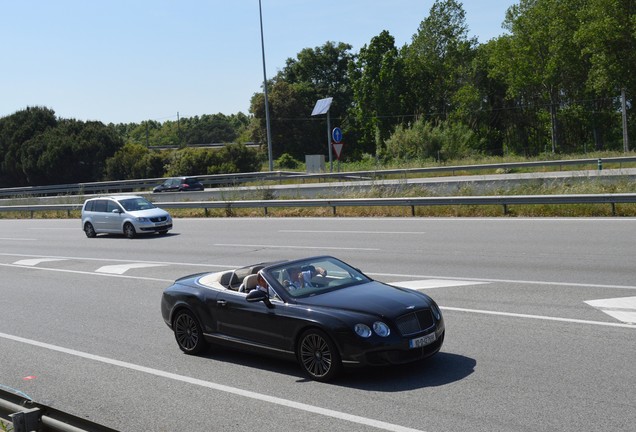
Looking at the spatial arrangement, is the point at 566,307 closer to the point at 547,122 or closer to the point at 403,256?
the point at 403,256

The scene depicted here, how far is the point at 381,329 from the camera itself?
771cm

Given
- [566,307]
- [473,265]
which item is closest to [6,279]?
[473,265]

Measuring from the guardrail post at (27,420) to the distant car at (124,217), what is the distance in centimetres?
2130

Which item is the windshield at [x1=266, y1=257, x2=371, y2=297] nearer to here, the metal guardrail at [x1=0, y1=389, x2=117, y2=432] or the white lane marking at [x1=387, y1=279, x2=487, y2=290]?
the metal guardrail at [x1=0, y1=389, x2=117, y2=432]

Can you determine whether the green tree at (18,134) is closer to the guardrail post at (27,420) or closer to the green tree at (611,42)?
the green tree at (611,42)

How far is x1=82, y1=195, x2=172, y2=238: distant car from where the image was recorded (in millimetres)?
27078

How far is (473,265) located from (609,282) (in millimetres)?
3271

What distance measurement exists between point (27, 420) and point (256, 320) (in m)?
3.21

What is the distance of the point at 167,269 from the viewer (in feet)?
58.6

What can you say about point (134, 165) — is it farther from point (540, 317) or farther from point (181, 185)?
point (540, 317)

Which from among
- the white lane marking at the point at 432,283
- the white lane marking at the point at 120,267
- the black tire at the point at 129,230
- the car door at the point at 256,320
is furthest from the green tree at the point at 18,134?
the car door at the point at 256,320

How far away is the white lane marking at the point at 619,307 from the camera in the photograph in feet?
31.9

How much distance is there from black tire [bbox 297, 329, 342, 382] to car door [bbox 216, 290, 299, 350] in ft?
0.60

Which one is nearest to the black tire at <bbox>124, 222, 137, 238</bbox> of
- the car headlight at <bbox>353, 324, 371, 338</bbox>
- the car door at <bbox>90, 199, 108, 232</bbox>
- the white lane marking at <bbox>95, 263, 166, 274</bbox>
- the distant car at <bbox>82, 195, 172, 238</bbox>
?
the distant car at <bbox>82, 195, 172, 238</bbox>
